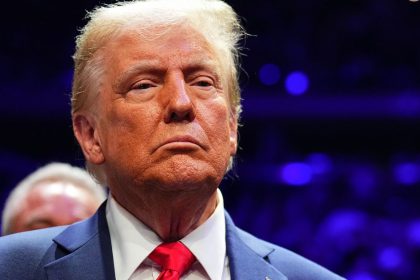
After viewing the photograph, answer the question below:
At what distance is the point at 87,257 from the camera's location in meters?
1.79

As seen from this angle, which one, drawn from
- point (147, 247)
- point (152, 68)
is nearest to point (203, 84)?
point (152, 68)

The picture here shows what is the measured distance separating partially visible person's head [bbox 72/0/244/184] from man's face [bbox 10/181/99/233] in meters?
0.67

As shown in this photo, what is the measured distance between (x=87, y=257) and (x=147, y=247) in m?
0.13

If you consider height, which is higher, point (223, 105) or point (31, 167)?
point (223, 105)

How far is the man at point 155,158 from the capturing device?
1.79m

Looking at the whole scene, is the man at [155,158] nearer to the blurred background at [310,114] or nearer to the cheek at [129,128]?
the cheek at [129,128]

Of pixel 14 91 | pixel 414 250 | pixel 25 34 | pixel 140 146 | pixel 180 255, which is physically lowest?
pixel 414 250

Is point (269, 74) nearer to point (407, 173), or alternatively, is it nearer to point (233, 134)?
point (407, 173)

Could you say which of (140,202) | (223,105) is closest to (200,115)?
(223,105)

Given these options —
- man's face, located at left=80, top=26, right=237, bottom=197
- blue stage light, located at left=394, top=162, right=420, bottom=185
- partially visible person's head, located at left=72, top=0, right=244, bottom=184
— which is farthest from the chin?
blue stage light, located at left=394, top=162, right=420, bottom=185

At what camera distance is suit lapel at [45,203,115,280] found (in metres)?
1.76

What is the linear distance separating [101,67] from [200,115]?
0.87ft

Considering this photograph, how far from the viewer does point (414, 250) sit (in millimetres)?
4207

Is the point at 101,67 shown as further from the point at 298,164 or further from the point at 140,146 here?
the point at 298,164
